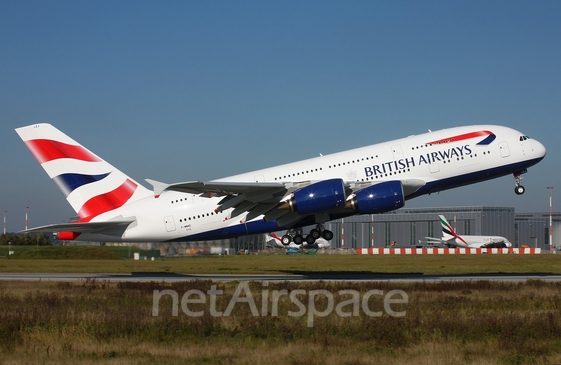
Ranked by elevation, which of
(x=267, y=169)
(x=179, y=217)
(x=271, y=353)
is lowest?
(x=271, y=353)

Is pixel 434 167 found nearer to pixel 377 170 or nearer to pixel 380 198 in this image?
pixel 377 170

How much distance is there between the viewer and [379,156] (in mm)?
34031

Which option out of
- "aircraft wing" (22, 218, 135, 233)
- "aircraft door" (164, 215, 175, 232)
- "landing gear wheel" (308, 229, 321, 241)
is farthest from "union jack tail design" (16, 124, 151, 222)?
"landing gear wheel" (308, 229, 321, 241)

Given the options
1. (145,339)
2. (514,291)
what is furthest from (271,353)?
(514,291)

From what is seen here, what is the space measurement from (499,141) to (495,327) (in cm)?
1975

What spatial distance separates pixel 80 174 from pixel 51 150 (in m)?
2.10

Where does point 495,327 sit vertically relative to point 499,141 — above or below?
below

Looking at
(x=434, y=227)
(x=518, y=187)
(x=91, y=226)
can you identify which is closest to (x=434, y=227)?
(x=434, y=227)

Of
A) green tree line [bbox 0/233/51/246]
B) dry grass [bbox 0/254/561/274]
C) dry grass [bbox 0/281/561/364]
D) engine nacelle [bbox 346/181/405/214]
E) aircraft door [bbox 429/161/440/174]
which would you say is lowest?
dry grass [bbox 0/254/561/274]

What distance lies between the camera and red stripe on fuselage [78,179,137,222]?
3594cm

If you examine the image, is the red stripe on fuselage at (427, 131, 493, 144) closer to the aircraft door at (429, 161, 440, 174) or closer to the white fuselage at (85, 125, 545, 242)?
the white fuselage at (85, 125, 545, 242)

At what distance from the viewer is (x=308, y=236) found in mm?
36094

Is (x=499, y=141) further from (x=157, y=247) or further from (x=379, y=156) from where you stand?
(x=157, y=247)

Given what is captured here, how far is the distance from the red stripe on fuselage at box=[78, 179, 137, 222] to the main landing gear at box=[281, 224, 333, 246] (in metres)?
9.53
